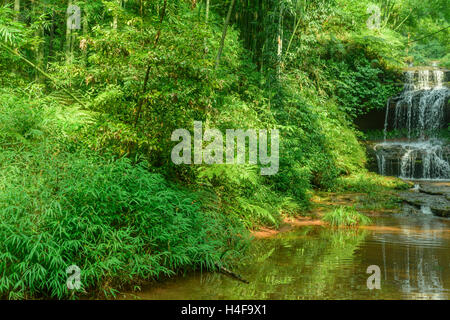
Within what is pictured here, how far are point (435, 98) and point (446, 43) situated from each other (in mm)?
12246

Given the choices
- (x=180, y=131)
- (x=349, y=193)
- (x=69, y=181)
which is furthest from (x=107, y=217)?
(x=349, y=193)

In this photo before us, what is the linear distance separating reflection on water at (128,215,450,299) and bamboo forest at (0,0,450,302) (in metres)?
0.03

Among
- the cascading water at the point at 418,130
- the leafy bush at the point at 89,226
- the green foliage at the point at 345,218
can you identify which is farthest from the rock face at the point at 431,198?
the leafy bush at the point at 89,226

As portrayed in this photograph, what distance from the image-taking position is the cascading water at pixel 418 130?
46.1 ft

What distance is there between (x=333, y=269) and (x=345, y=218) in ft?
9.75

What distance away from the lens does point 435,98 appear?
52.6 ft

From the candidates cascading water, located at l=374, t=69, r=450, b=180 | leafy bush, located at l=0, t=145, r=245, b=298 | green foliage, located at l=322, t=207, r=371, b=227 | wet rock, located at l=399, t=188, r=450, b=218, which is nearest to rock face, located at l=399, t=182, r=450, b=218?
wet rock, located at l=399, t=188, r=450, b=218

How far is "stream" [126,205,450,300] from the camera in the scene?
13.0 ft

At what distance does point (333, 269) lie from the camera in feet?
15.7

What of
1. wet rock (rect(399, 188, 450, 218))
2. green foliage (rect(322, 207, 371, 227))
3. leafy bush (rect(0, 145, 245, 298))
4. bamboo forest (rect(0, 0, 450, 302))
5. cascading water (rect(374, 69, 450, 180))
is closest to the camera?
leafy bush (rect(0, 145, 245, 298))

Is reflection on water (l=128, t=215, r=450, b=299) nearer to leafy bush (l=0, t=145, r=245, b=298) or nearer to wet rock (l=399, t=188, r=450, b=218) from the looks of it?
leafy bush (l=0, t=145, r=245, b=298)

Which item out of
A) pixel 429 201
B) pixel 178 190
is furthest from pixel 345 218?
pixel 178 190

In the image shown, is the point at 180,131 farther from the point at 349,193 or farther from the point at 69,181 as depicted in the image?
the point at 349,193
